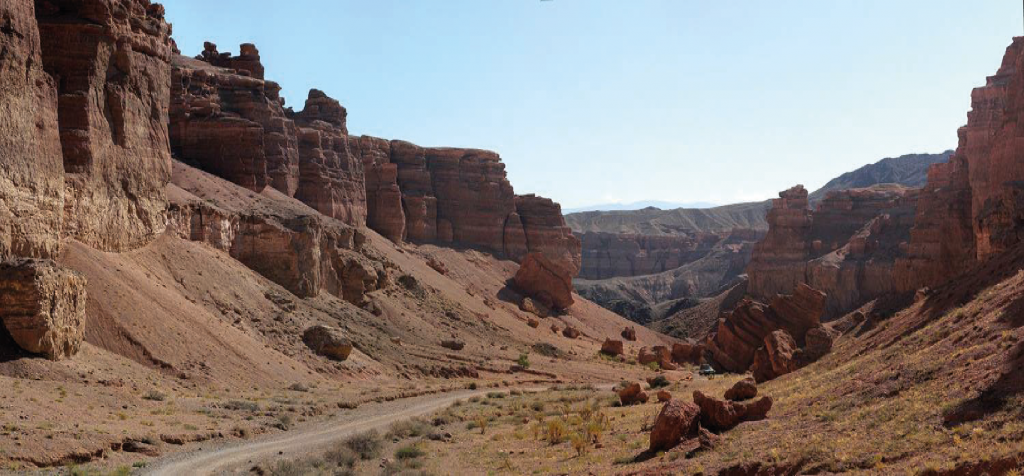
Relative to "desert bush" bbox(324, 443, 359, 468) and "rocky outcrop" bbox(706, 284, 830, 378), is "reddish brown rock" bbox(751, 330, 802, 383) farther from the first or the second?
"desert bush" bbox(324, 443, 359, 468)

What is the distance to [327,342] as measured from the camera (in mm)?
43656

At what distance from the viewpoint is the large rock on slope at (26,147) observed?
2886cm

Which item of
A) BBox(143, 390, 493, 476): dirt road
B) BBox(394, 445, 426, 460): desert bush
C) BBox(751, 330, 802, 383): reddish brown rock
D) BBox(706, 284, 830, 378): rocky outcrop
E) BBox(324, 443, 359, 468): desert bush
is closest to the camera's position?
BBox(143, 390, 493, 476): dirt road

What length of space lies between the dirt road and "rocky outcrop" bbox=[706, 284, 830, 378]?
14.0 metres

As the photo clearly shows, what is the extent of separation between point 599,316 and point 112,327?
55.4 metres

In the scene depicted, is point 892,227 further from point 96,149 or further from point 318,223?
point 96,149

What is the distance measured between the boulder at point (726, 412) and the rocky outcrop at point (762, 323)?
68.5ft

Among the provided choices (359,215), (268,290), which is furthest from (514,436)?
(359,215)

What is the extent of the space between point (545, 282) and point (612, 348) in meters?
15.4

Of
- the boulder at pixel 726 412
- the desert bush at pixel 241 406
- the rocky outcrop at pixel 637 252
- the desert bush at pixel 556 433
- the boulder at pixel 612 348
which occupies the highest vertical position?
the rocky outcrop at pixel 637 252

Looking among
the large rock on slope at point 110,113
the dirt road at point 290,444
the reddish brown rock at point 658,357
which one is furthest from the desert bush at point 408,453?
the reddish brown rock at point 658,357

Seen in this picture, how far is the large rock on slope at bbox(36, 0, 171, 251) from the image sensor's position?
112 ft

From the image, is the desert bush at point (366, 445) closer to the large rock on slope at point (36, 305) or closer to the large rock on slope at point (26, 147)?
the large rock on slope at point (36, 305)

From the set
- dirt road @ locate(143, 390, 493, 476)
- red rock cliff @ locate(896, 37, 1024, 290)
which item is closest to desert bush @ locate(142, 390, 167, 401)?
dirt road @ locate(143, 390, 493, 476)
